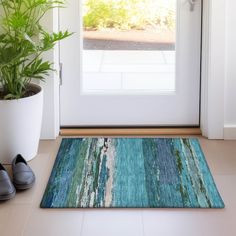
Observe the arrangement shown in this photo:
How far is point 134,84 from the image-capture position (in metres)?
3.77

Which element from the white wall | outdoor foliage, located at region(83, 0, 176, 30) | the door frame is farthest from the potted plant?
the white wall

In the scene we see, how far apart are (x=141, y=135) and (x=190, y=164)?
1.86ft

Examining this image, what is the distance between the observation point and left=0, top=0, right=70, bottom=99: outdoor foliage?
304cm

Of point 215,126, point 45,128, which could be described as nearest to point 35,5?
point 45,128

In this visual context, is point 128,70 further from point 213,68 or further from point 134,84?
point 213,68

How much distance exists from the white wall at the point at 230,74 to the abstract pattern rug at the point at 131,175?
0.80 ft

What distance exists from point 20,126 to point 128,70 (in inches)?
35.3

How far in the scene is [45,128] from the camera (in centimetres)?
362

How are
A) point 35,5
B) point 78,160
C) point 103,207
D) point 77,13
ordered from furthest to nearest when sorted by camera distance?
point 77,13
point 78,160
point 35,5
point 103,207

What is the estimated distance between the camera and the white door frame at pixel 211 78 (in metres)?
3.49

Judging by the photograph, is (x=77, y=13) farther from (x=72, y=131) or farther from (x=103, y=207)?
(x=103, y=207)

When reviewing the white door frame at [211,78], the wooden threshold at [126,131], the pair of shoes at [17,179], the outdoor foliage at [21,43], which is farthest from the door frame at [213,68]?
the pair of shoes at [17,179]

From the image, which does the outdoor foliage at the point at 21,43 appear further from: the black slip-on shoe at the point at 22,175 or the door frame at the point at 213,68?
the door frame at the point at 213,68

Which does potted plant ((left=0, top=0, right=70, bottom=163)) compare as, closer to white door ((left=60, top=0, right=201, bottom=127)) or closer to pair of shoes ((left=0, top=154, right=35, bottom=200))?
pair of shoes ((left=0, top=154, right=35, bottom=200))
